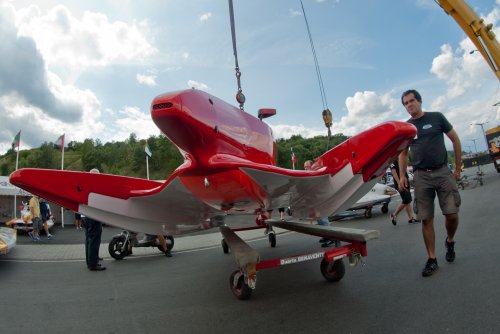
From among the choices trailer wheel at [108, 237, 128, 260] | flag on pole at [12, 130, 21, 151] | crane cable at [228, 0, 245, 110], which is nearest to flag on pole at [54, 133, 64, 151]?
flag on pole at [12, 130, 21, 151]

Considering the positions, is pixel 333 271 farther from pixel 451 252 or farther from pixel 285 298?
pixel 451 252

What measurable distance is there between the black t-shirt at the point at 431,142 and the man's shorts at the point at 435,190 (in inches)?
3.5

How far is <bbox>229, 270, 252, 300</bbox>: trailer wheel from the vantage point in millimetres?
2752

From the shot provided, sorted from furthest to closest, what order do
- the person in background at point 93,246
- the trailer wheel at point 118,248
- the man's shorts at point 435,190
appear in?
the trailer wheel at point 118,248
the person in background at point 93,246
the man's shorts at point 435,190

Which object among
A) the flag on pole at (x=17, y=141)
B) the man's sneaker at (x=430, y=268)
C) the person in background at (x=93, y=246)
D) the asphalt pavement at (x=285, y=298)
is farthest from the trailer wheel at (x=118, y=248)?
the flag on pole at (x=17, y=141)

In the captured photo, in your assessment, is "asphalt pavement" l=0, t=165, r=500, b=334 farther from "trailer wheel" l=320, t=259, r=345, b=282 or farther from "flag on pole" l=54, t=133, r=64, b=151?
"flag on pole" l=54, t=133, r=64, b=151

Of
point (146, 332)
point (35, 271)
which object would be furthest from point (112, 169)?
point (146, 332)

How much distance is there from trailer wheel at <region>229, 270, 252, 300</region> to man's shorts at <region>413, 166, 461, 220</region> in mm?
1915

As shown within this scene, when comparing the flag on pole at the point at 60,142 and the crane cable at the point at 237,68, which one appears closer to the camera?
the crane cable at the point at 237,68

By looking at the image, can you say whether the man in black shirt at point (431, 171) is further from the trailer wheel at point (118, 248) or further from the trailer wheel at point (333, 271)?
the trailer wheel at point (118, 248)

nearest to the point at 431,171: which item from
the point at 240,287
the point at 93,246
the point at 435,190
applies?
the point at 435,190

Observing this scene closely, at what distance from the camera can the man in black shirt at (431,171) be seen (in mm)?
2990

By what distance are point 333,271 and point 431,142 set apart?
5.50 ft

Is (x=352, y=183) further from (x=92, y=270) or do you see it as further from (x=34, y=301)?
(x=92, y=270)
